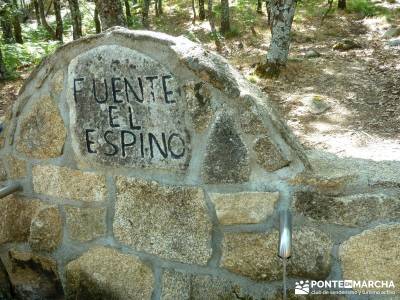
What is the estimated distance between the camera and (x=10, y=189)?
7.45 ft

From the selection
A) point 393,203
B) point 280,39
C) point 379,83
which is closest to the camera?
point 393,203

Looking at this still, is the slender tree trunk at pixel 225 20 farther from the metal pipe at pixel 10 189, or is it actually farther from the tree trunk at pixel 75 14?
the metal pipe at pixel 10 189

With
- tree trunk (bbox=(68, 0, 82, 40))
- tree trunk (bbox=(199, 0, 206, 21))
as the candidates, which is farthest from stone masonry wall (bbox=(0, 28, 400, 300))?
tree trunk (bbox=(199, 0, 206, 21))

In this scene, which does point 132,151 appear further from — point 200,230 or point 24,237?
point 24,237

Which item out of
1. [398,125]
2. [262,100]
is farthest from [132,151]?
[398,125]

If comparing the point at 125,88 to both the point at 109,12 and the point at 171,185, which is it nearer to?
the point at 171,185

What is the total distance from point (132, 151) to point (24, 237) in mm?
888

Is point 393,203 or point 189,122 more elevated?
point 189,122

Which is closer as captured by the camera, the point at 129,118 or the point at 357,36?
the point at 129,118

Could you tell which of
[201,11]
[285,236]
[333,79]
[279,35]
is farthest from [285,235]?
[201,11]

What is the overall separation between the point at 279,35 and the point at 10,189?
4.87 meters

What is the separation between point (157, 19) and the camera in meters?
14.8

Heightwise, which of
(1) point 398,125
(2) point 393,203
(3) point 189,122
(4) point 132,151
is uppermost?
(3) point 189,122

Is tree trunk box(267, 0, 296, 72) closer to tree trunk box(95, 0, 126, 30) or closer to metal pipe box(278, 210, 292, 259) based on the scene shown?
tree trunk box(95, 0, 126, 30)
